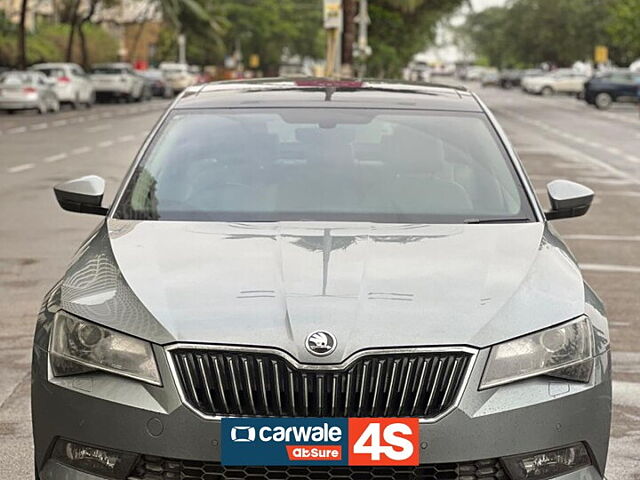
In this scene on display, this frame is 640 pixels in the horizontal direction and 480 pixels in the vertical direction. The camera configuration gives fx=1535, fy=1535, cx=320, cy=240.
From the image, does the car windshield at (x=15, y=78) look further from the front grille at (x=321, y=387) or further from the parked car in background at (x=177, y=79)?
the front grille at (x=321, y=387)

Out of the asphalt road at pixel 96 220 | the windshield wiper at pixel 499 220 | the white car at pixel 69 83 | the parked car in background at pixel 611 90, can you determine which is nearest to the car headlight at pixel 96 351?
the asphalt road at pixel 96 220

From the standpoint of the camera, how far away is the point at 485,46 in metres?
169

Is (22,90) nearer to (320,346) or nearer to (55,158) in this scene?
(55,158)

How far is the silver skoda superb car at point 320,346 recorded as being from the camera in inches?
166

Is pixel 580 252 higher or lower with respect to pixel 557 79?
higher

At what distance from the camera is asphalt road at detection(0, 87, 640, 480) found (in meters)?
6.73

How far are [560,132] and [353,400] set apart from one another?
113ft

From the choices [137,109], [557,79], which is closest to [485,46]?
[557,79]

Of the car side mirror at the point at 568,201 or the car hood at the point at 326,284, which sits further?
the car side mirror at the point at 568,201

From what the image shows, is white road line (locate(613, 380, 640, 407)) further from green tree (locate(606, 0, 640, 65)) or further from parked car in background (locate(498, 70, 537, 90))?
parked car in background (locate(498, 70, 537, 90))

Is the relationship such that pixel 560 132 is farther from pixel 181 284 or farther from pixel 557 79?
pixel 557 79

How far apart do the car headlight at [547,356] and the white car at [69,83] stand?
154ft

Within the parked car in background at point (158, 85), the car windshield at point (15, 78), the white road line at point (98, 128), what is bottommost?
the parked car in background at point (158, 85)

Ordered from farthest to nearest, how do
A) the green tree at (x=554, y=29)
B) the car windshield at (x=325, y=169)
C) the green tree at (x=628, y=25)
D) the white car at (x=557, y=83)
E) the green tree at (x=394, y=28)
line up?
the green tree at (x=554, y=29) → the white car at (x=557, y=83) → the green tree at (x=628, y=25) → the green tree at (x=394, y=28) → the car windshield at (x=325, y=169)
